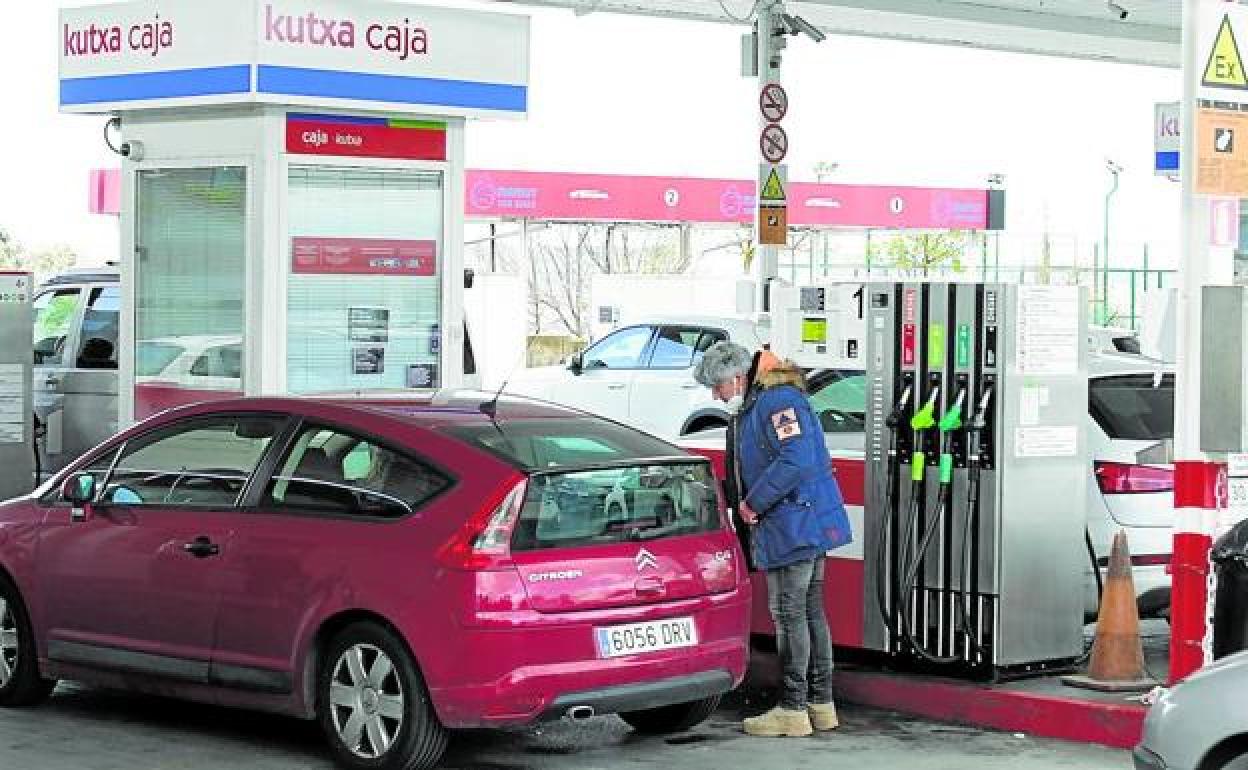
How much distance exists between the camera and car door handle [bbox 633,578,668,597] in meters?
7.72

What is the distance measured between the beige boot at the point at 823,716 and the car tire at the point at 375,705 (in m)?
1.86

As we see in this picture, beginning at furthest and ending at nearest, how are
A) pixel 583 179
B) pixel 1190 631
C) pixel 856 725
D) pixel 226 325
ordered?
pixel 583 179 → pixel 226 325 → pixel 856 725 → pixel 1190 631

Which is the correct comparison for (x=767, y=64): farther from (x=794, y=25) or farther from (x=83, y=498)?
(x=83, y=498)

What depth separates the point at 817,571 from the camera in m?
8.75

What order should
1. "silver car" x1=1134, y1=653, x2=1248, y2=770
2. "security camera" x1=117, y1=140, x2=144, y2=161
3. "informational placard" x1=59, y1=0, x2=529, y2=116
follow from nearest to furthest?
"silver car" x1=1134, y1=653, x2=1248, y2=770 → "informational placard" x1=59, y1=0, x2=529, y2=116 → "security camera" x1=117, y1=140, x2=144, y2=161

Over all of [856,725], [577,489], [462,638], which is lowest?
[856,725]

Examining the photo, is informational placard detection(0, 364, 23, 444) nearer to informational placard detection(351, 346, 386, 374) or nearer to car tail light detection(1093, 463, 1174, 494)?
informational placard detection(351, 346, 386, 374)

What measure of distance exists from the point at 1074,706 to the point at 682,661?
1.91 m

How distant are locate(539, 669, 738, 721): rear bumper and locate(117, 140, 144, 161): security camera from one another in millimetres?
7099

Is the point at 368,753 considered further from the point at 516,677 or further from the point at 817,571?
the point at 817,571

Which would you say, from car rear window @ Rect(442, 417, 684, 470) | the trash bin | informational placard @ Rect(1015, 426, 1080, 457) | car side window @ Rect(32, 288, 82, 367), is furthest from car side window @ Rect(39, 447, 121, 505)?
car side window @ Rect(32, 288, 82, 367)

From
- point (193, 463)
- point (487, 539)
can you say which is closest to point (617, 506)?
point (487, 539)

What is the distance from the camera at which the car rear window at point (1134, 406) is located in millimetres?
10047

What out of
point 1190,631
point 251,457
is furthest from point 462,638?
point 1190,631
